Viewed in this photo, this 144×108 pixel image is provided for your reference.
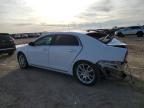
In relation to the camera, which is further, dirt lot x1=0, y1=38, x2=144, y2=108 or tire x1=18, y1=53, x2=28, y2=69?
tire x1=18, y1=53, x2=28, y2=69

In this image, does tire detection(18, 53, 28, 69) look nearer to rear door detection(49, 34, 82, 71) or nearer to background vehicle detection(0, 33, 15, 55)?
rear door detection(49, 34, 82, 71)

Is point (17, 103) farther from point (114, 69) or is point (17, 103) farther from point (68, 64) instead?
point (114, 69)

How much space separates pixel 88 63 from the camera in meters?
6.06

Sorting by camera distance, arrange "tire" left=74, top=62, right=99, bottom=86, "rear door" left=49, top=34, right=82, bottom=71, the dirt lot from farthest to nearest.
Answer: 1. "rear door" left=49, top=34, right=82, bottom=71
2. "tire" left=74, top=62, right=99, bottom=86
3. the dirt lot

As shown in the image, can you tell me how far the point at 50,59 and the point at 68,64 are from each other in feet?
3.08

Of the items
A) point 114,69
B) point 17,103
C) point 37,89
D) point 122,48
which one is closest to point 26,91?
point 37,89

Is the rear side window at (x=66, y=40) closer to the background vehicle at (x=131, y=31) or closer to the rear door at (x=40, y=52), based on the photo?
the rear door at (x=40, y=52)

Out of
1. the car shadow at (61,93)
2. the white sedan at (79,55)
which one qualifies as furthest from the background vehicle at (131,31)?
the car shadow at (61,93)

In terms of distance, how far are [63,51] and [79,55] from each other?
2.31 ft

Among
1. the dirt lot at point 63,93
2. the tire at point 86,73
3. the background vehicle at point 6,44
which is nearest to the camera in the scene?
the dirt lot at point 63,93

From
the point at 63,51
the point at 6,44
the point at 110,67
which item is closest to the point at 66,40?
the point at 63,51

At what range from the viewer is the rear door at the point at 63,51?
Result: 648cm

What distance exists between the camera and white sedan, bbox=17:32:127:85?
5.88 metres

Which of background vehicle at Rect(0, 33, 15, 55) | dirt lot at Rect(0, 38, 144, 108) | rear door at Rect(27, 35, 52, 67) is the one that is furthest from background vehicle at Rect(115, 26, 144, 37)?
rear door at Rect(27, 35, 52, 67)
